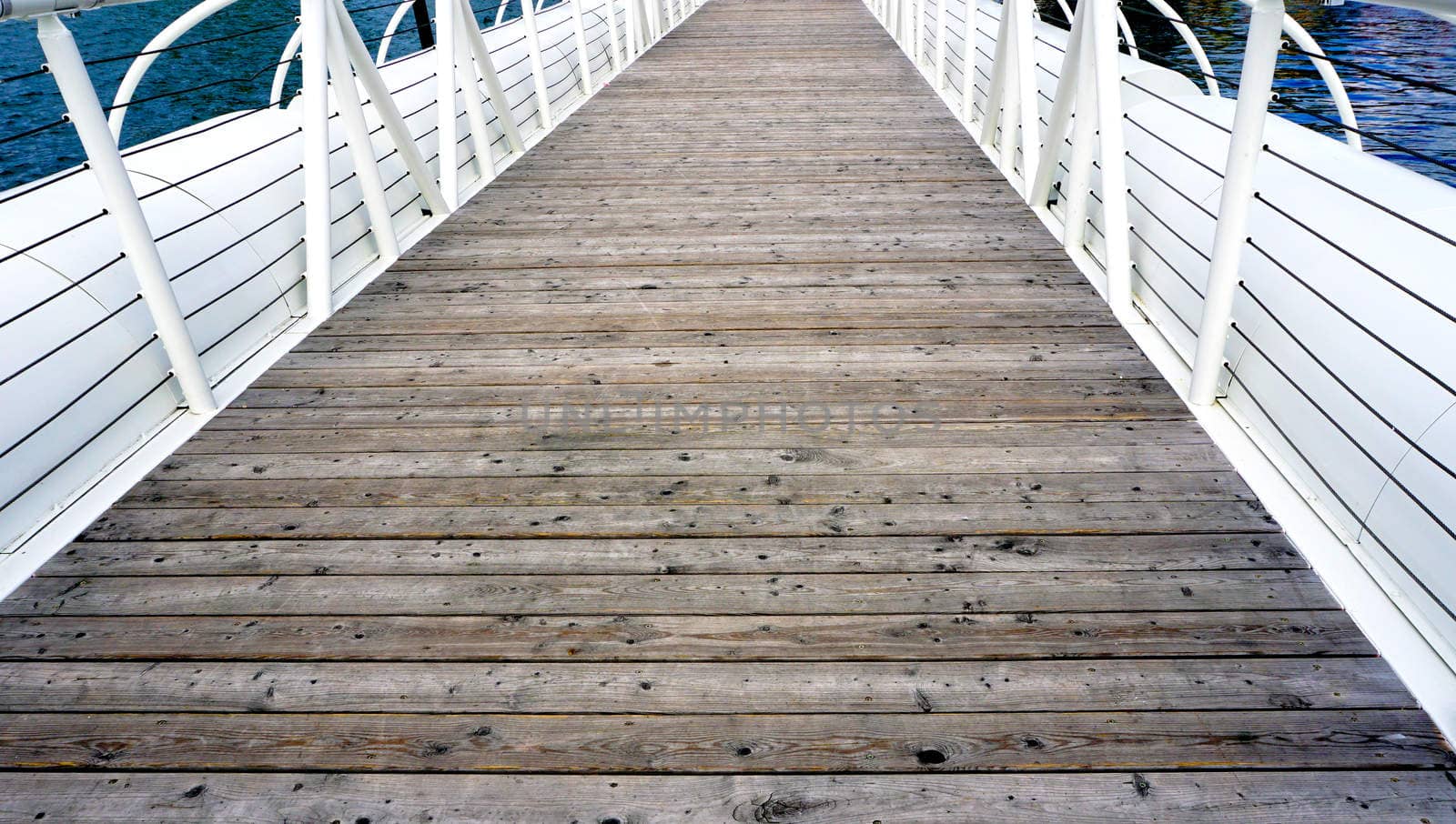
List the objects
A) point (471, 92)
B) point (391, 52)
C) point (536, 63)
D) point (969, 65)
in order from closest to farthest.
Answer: point (471, 92) < point (969, 65) < point (536, 63) < point (391, 52)

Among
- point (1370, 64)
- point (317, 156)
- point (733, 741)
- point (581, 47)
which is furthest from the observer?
point (1370, 64)

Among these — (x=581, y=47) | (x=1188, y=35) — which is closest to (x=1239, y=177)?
(x=1188, y=35)

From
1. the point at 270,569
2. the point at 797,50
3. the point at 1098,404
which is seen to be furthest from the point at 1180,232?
the point at 797,50

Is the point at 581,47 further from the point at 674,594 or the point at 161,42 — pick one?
the point at 674,594

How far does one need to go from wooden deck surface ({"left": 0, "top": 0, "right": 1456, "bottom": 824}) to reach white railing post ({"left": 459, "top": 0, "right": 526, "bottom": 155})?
6.50 ft

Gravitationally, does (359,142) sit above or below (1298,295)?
above

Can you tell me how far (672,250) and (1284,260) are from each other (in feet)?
7.24

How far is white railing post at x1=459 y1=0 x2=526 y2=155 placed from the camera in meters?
4.87

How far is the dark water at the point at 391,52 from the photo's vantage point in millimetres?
12117

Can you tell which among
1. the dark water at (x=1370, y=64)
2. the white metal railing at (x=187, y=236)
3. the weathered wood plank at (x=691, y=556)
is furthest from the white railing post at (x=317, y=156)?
the dark water at (x=1370, y=64)

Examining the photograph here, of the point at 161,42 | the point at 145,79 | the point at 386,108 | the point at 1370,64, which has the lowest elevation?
the point at 1370,64

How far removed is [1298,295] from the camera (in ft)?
7.80

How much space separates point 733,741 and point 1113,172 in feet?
7.94

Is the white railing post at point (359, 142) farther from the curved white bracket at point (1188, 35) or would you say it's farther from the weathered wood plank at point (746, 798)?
the curved white bracket at point (1188, 35)
